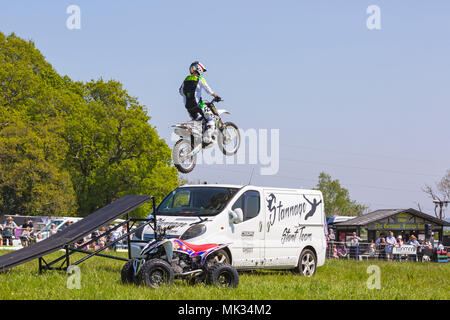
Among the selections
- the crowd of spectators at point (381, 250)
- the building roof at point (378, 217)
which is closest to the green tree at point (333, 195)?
the building roof at point (378, 217)

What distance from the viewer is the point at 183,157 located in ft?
52.1

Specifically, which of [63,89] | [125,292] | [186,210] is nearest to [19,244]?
[186,210]

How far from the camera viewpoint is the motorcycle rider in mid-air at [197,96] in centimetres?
1591

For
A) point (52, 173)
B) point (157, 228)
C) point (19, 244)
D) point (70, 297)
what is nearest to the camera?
point (70, 297)

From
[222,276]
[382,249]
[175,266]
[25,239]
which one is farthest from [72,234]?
[382,249]

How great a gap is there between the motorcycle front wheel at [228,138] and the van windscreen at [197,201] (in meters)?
4.15

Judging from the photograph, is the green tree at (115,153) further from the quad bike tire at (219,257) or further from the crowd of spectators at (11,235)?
the quad bike tire at (219,257)

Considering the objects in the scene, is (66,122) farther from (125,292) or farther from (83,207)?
(125,292)

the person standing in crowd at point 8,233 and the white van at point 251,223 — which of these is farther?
the person standing in crowd at point 8,233

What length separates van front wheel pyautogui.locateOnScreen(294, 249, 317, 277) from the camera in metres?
14.1

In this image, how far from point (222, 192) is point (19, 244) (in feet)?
53.2

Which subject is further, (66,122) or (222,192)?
(66,122)

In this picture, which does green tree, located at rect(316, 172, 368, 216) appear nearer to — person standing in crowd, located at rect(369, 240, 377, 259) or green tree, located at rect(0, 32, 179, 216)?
green tree, located at rect(0, 32, 179, 216)
